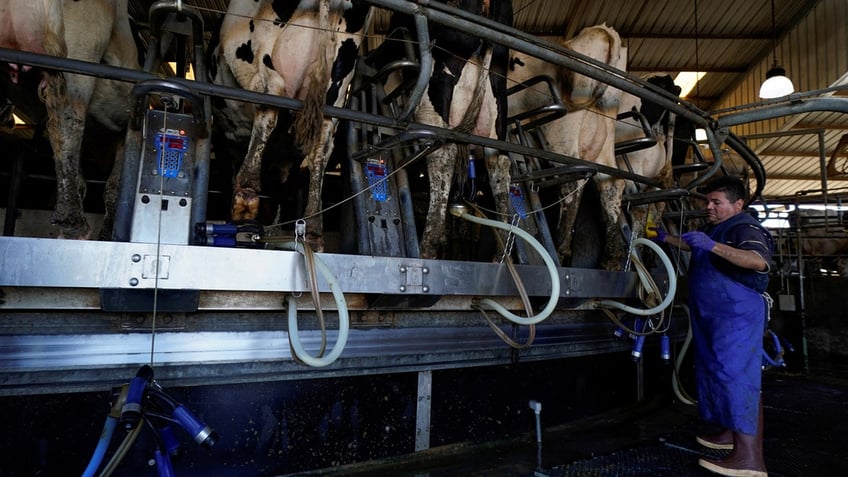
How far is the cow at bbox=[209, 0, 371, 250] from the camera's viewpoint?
194 cm

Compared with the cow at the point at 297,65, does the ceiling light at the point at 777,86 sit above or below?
above

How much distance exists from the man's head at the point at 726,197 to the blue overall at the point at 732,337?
0.09 meters

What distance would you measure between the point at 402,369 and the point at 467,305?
43cm

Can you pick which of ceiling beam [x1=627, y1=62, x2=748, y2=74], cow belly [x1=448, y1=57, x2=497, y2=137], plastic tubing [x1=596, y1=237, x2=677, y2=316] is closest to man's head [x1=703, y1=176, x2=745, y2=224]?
plastic tubing [x1=596, y1=237, x2=677, y2=316]

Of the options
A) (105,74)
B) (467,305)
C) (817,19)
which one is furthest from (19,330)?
(817,19)

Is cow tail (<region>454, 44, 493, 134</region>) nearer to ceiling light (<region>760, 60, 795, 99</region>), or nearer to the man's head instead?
the man's head

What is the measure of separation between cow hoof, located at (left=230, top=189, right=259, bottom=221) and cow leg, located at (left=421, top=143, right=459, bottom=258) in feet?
2.73

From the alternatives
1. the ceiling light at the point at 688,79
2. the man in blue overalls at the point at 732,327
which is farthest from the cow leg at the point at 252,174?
the ceiling light at the point at 688,79

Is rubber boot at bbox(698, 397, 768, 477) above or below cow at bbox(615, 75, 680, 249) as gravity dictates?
below

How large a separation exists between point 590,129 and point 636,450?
6.40 feet

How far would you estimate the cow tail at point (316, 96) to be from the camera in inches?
72.3

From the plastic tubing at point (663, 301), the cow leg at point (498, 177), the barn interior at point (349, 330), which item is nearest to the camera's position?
the barn interior at point (349, 330)

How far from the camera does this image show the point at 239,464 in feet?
5.70

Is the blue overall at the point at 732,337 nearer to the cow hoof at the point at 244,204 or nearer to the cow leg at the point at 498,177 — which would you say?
the cow leg at the point at 498,177
